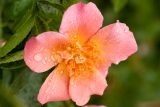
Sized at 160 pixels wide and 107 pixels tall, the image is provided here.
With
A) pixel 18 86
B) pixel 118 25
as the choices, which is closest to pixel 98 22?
pixel 118 25

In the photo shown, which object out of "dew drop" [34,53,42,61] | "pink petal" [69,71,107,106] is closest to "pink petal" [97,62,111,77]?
"pink petal" [69,71,107,106]

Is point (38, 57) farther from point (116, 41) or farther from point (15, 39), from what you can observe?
point (116, 41)

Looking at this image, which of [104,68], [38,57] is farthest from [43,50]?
[104,68]

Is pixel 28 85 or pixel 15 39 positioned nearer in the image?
pixel 15 39

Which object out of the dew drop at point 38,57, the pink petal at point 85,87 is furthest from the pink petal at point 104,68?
the dew drop at point 38,57

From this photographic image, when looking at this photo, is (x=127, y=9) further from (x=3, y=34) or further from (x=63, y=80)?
(x=63, y=80)

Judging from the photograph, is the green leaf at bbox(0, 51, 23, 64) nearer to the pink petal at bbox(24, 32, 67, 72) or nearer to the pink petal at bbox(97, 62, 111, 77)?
the pink petal at bbox(24, 32, 67, 72)

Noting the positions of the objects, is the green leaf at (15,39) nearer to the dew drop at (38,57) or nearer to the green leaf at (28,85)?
the dew drop at (38,57)
